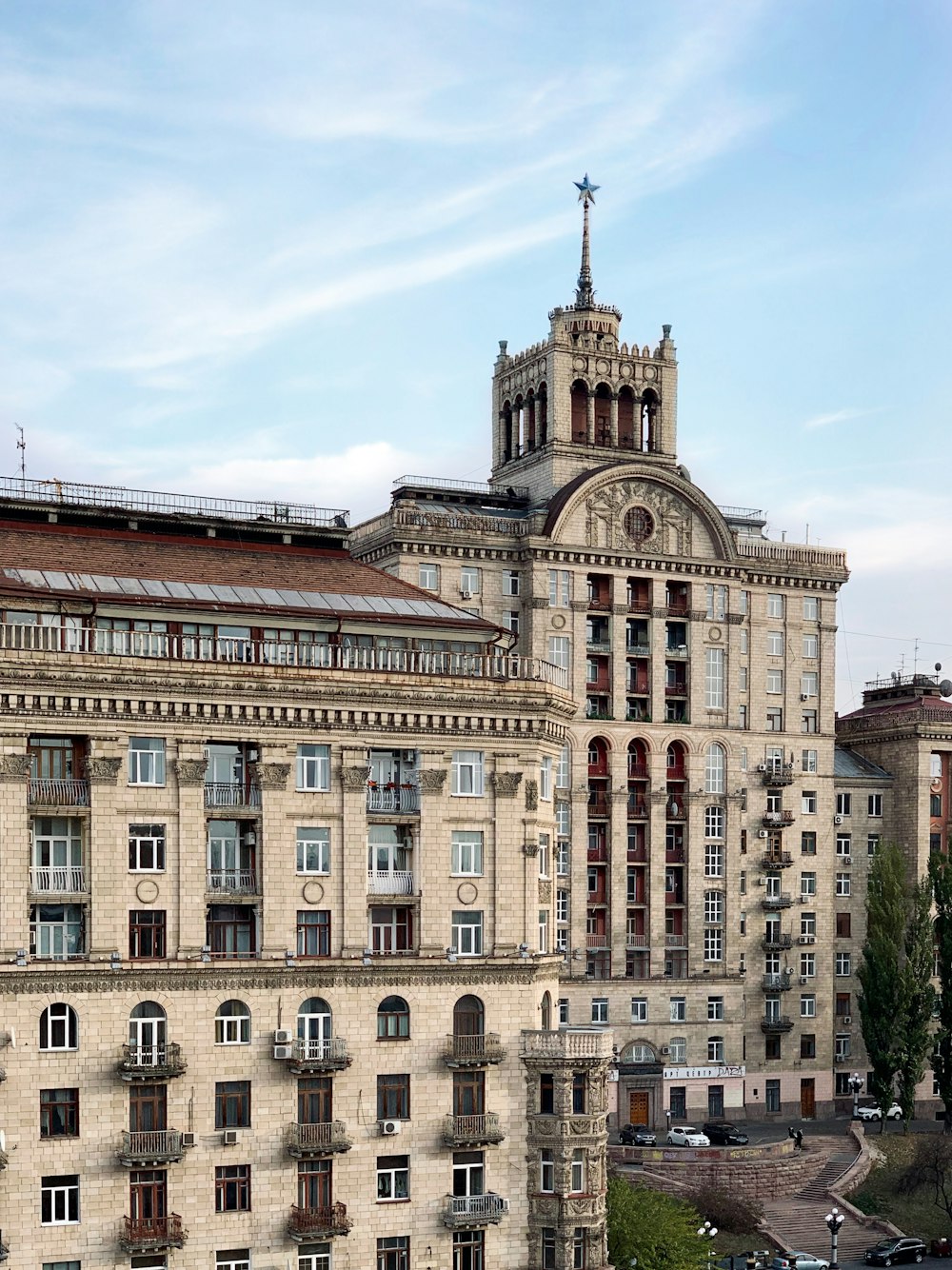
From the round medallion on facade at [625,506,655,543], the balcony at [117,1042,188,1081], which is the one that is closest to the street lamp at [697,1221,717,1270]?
the balcony at [117,1042,188,1081]

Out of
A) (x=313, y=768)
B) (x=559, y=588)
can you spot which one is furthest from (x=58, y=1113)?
(x=559, y=588)

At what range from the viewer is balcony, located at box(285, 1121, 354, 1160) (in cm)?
7662

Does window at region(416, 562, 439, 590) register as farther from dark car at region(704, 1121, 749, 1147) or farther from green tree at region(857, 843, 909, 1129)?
dark car at region(704, 1121, 749, 1147)

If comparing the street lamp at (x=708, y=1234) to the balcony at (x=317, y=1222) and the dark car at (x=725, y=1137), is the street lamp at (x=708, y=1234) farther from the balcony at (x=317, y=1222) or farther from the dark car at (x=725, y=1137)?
the balcony at (x=317, y=1222)

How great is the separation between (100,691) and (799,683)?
73.8 meters

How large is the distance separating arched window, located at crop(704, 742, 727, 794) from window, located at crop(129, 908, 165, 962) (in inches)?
2464

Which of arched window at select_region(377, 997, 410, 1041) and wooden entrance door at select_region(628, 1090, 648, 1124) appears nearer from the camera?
arched window at select_region(377, 997, 410, 1041)

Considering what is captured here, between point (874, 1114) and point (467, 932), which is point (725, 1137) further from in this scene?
point (467, 932)

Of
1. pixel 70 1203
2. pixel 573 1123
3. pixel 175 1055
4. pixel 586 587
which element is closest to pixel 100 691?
pixel 175 1055

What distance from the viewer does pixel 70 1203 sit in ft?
240

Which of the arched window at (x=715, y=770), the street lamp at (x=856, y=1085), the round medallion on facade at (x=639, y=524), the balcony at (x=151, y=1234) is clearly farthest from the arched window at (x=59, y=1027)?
the street lamp at (x=856, y=1085)

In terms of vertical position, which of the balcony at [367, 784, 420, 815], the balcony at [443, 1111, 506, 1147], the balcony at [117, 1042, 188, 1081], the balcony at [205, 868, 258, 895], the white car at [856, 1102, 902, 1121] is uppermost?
the balcony at [367, 784, 420, 815]

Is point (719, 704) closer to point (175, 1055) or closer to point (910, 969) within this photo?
point (910, 969)

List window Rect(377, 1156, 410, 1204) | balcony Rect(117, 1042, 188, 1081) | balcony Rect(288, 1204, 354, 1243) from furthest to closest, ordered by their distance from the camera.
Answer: window Rect(377, 1156, 410, 1204), balcony Rect(288, 1204, 354, 1243), balcony Rect(117, 1042, 188, 1081)
